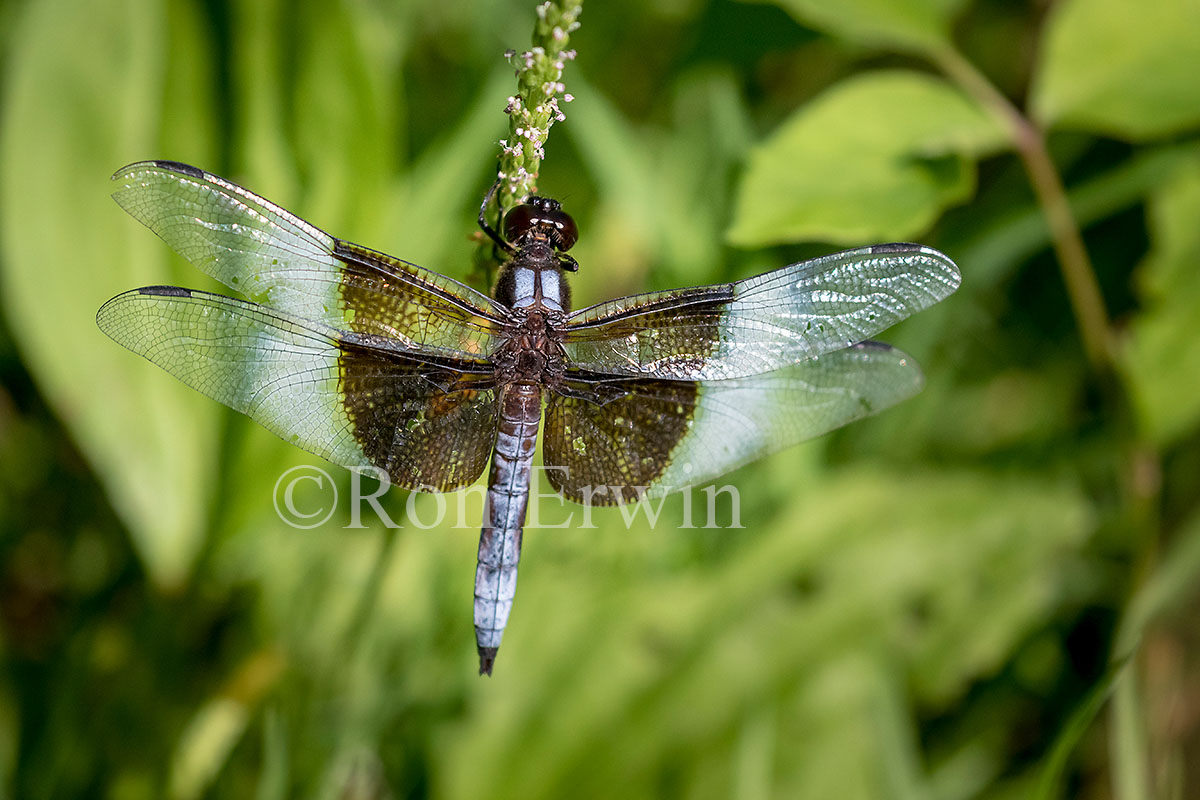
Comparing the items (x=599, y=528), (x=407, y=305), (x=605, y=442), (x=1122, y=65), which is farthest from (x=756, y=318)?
(x=1122, y=65)

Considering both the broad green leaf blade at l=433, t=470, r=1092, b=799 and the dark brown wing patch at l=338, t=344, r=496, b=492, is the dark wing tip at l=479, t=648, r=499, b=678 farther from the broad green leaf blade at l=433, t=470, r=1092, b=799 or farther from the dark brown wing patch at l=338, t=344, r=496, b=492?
the broad green leaf blade at l=433, t=470, r=1092, b=799

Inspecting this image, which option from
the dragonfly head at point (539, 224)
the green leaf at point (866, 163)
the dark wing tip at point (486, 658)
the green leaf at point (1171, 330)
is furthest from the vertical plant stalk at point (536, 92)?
the green leaf at point (1171, 330)

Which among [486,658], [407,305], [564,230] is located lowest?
[486,658]

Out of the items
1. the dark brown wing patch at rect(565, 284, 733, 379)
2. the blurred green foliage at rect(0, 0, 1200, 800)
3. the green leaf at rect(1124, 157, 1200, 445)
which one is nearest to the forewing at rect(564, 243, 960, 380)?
the dark brown wing patch at rect(565, 284, 733, 379)

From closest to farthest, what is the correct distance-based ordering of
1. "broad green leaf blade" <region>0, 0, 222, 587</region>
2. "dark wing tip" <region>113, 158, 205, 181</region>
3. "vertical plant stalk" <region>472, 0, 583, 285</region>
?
"vertical plant stalk" <region>472, 0, 583, 285</region> < "dark wing tip" <region>113, 158, 205, 181</region> < "broad green leaf blade" <region>0, 0, 222, 587</region>

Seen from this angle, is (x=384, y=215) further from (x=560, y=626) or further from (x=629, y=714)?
(x=629, y=714)

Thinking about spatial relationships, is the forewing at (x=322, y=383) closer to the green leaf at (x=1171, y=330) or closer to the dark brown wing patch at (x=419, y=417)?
the dark brown wing patch at (x=419, y=417)

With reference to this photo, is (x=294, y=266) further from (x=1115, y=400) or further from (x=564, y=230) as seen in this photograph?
(x=1115, y=400)
